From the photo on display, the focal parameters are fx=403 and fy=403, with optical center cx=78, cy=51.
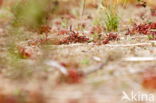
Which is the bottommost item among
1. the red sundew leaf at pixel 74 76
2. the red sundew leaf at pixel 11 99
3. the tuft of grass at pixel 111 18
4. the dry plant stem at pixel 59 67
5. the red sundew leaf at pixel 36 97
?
the red sundew leaf at pixel 11 99

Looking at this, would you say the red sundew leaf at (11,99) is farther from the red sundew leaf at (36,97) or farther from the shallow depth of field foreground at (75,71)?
the red sundew leaf at (36,97)

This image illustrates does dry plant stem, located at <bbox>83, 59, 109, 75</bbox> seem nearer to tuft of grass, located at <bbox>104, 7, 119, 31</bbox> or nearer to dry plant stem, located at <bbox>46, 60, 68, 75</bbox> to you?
dry plant stem, located at <bbox>46, 60, 68, 75</bbox>

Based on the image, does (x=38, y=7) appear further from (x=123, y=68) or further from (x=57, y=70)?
(x=123, y=68)

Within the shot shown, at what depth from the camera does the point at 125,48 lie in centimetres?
713

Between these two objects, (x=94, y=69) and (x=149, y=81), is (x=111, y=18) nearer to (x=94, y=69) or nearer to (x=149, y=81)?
(x=94, y=69)

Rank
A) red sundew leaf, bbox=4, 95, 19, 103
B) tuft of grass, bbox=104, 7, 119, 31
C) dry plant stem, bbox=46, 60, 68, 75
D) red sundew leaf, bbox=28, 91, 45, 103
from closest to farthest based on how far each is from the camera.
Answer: red sundew leaf, bbox=28, 91, 45, 103, red sundew leaf, bbox=4, 95, 19, 103, dry plant stem, bbox=46, 60, 68, 75, tuft of grass, bbox=104, 7, 119, 31

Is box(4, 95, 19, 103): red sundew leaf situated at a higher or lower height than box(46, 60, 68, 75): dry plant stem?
lower

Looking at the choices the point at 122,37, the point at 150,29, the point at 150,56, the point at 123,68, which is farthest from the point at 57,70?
the point at 150,29

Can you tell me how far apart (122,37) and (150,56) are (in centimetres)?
226

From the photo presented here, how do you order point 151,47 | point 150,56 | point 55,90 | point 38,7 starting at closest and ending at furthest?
point 55,90 → point 38,7 → point 150,56 → point 151,47

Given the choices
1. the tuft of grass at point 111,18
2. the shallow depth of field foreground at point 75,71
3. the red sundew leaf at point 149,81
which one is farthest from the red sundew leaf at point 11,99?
the tuft of grass at point 111,18

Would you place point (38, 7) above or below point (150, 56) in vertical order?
above

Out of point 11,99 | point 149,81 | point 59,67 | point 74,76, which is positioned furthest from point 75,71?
point 11,99

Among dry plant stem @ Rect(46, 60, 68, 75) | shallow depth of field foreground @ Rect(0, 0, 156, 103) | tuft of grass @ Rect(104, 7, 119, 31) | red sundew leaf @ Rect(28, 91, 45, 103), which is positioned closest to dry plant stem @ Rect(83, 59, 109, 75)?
shallow depth of field foreground @ Rect(0, 0, 156, 103)
